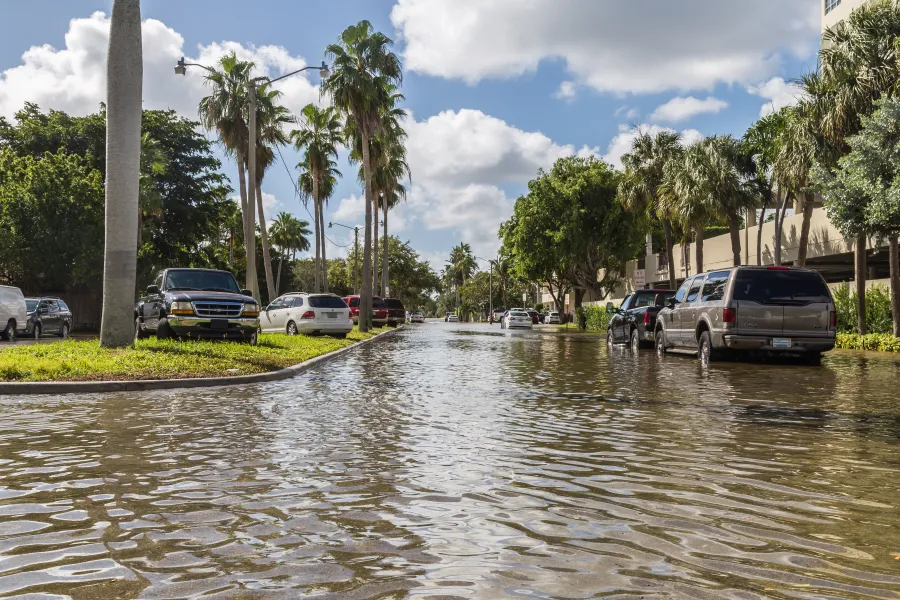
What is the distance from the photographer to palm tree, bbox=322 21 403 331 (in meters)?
36.0

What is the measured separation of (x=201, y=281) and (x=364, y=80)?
55.2 feet

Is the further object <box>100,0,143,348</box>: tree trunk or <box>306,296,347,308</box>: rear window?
<box>306,296,347,308</box>: rear window

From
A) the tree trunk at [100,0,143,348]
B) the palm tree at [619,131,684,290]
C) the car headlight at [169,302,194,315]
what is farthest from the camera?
the palm tree at [619,131,684,290]

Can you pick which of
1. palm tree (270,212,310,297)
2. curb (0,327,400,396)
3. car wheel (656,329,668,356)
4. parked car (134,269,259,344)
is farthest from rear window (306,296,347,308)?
palm tree (270,212,310,297)

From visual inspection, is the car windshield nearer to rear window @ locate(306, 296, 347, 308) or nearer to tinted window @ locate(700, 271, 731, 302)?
rear window @ locate(306, 296, 347, 308)

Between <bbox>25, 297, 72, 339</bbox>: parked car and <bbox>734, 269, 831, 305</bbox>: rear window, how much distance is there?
80.9ft

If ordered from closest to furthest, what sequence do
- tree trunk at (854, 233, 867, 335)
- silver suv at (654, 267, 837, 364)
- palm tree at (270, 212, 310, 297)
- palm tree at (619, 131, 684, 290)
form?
1. silver suv at (654, 267, 837, 364)
2. tree trunk at (854, 233, 867, 335)
3. palm tree at (619, 131, 684, 290)
4. palm tree at (270, 212, 310, 297)

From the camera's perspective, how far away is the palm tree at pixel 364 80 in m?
36.0

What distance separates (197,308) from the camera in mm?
20203

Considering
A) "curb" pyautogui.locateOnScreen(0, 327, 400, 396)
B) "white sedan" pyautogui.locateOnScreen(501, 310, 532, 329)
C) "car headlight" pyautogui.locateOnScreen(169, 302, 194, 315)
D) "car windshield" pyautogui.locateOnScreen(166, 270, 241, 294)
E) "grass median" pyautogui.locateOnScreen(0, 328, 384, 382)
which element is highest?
"car windshield" pyautogui.locateOnScreen(166, 270, 241, 294)

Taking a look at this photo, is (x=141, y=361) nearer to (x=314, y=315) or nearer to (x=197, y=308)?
(x=197, y=308)

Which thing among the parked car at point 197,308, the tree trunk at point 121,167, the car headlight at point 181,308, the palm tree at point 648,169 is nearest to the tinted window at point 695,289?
the parked car at point 197,308

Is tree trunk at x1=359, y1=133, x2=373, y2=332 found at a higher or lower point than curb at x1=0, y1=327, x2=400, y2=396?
higher

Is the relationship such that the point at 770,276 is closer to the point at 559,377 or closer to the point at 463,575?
the point at 559,377
